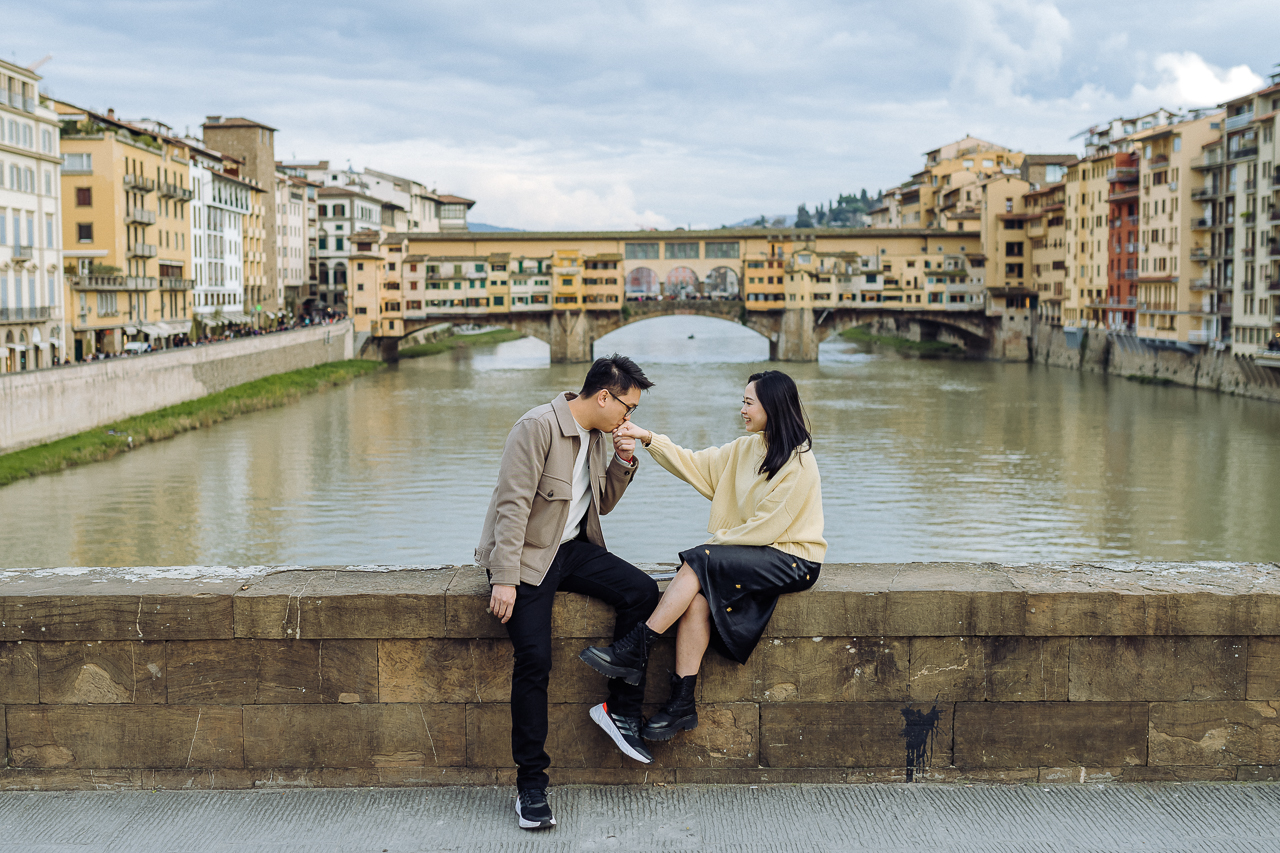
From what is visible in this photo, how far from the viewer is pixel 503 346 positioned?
56.1 metres

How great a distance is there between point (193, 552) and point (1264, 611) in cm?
1233

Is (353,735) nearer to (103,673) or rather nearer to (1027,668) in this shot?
(103,673)

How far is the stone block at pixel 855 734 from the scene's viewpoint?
2.93m

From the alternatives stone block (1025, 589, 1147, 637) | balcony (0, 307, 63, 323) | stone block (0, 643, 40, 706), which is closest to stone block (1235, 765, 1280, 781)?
stone block (1025, 589, 1147, 637)

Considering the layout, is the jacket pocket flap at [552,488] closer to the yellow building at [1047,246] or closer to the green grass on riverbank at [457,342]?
the yellow building at [1047,246]

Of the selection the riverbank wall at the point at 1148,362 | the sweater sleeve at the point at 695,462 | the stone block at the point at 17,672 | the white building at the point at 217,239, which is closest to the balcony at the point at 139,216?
the white building at the point at 217,239

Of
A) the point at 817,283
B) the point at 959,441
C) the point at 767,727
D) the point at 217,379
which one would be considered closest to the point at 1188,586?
the point at 767,727

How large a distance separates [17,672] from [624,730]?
1250 mm

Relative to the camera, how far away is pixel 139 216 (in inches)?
1329

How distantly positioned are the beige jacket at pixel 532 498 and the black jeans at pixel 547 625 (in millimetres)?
56

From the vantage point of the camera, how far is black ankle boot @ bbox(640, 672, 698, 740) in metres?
2.84

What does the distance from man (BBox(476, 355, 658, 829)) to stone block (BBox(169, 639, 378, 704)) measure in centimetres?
35

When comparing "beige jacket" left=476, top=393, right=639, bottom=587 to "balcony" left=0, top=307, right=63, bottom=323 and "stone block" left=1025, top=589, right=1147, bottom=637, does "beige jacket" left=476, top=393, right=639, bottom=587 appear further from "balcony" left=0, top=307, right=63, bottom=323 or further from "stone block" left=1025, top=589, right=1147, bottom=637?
"balcony" left=0, top=307, right=63, bottom=323

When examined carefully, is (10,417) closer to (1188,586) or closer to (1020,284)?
(1188,586)
